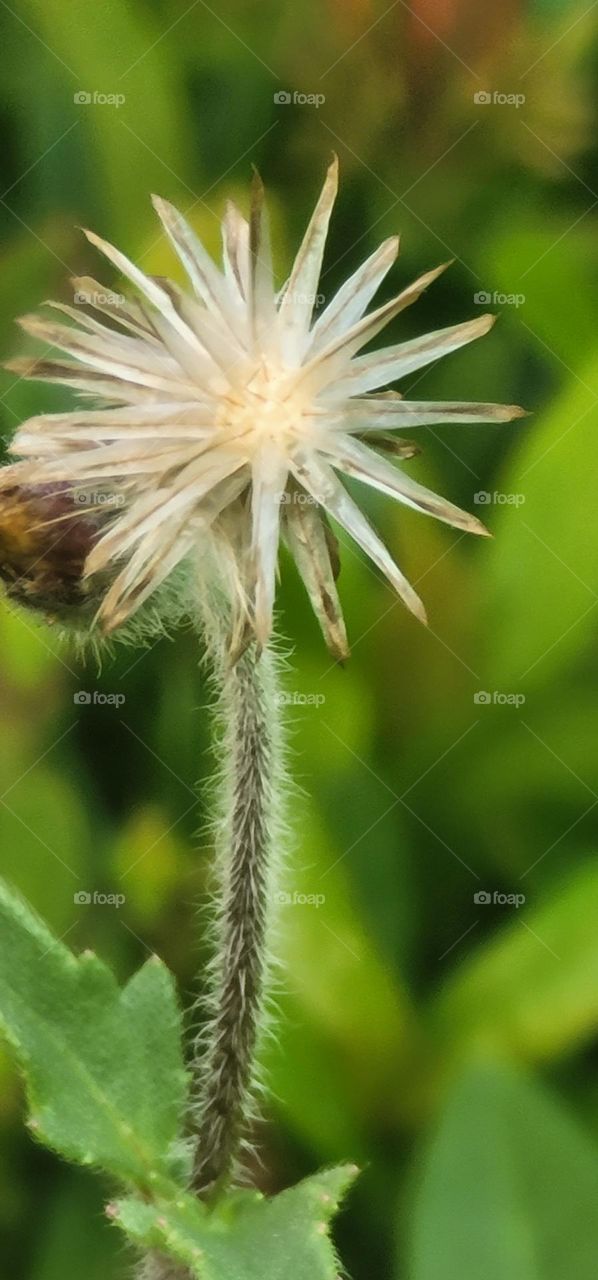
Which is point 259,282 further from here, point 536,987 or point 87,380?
point 536,987

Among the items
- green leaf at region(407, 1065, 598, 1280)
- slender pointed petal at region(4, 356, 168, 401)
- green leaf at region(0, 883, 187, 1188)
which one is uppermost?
slender pointed petal at region(4, 356, 168, 401)

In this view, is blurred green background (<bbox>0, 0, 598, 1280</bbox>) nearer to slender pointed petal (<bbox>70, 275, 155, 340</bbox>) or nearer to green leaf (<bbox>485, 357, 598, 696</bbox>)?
green leaf (<bbox>485, 357, 598, 696</bbox>)

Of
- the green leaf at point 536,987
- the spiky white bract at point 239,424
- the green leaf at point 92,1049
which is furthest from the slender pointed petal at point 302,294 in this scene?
the green leaf at point 536,987

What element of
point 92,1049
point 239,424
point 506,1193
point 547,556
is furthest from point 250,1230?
point 547,556

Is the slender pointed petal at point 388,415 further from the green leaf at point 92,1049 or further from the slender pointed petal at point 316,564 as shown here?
the green leaf at point 92,1049

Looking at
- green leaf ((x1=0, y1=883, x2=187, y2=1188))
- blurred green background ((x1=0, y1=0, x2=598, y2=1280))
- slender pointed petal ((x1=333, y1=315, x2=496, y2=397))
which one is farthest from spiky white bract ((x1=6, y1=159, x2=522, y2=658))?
blurred green background ((x1=0, y1=0, x2=598, y2=1280))

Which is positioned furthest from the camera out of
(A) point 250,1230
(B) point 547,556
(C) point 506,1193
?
(B) point 547,556
